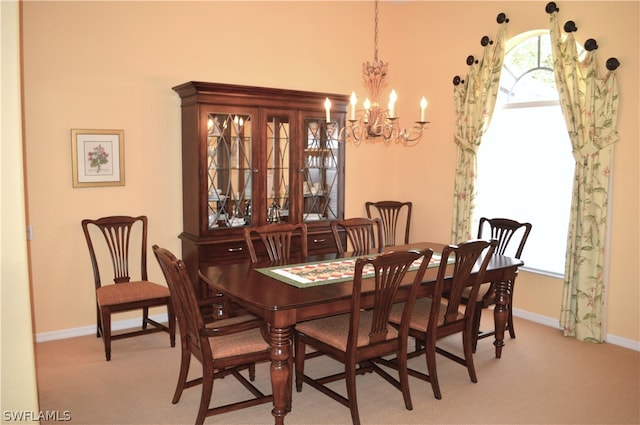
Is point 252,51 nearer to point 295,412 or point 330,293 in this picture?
point 330,293

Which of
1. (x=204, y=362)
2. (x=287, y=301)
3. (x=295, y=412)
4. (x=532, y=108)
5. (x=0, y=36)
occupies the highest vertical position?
(x=532, y=108)

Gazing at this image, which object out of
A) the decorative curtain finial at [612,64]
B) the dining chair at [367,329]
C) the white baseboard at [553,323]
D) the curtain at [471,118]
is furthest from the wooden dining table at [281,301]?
the decorative curtain finial at [612,64]

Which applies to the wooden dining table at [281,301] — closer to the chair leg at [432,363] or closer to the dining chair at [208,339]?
the dining chair at [208,339]

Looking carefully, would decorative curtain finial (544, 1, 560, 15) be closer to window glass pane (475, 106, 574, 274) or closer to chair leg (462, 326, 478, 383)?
window glass pane (475, 106, 574, 274)

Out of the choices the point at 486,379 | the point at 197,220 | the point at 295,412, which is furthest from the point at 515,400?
the point at 197,220

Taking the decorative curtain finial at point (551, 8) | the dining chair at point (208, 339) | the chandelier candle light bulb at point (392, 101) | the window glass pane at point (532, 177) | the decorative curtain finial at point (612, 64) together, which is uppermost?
the decorative curtain finial at point (551, 8)

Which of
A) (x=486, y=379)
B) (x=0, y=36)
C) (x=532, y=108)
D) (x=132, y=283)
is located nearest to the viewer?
(x=0, y=36)

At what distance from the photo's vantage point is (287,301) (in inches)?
109

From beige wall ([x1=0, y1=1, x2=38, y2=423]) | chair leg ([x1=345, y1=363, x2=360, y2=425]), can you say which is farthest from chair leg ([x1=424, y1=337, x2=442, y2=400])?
beige wall ([x1=0, y1=1, x2=38, y2=423])

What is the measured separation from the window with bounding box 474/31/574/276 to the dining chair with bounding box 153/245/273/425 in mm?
2992

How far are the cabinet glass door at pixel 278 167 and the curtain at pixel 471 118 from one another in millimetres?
1709

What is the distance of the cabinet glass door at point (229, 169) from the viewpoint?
14.7 ft

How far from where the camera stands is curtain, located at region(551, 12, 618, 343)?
4215mm

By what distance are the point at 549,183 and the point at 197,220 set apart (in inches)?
121
